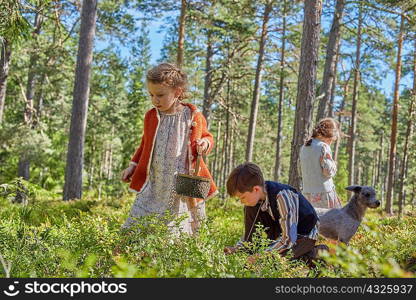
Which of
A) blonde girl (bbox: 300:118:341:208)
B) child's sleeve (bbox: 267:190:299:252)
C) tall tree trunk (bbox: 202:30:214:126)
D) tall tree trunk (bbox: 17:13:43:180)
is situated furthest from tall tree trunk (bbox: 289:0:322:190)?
tall tree trunk (bbox: 17:13:43:180)

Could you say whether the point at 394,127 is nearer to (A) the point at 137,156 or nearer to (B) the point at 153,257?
(A) the point at 137,156

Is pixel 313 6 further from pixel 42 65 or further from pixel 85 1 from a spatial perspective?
pixel 42 65

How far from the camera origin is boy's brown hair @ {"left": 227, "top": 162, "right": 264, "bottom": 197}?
4.15m

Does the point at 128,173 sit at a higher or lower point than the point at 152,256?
higher

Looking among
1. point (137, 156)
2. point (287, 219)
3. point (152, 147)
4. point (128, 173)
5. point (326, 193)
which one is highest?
point (152, 147)

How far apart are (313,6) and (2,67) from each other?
10.0m

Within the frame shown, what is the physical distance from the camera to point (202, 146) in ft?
A: 15.6

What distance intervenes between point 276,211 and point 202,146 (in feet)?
3.23

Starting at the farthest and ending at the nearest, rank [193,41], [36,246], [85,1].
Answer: [193,41], [85,1], [36,246]

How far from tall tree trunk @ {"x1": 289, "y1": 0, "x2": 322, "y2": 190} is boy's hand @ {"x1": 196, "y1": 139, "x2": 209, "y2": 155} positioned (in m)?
4.42

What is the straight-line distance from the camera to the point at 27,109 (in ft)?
67.0

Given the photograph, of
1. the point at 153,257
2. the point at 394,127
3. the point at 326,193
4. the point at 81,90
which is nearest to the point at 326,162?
the point at 326,193

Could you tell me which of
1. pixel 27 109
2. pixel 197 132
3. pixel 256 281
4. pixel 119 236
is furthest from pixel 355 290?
pixel 27 109

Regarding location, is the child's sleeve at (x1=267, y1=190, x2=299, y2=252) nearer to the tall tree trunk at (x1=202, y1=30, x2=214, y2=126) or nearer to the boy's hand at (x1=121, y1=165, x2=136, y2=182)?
the boy's hand at (x1=121, y1=165, x2=136, y2=182)
